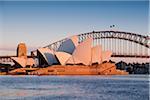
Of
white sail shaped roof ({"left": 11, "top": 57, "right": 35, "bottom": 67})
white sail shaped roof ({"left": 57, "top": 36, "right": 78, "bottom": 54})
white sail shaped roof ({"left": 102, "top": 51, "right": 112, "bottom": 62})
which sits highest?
white sail shaped roof ({"left": 57, "top": 36, "right": 78, "bottom": 54})

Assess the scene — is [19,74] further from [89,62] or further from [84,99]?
[84,99]

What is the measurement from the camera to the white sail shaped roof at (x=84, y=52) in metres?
55.0

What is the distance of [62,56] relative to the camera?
202 feet

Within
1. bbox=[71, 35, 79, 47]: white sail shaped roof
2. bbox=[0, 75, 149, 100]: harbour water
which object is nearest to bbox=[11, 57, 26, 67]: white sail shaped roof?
bbox=[71, 35, 79, 47]: white sail shaped roof

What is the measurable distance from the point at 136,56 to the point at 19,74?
19021 millimetres

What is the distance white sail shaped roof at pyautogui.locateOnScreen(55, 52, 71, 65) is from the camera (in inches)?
2369

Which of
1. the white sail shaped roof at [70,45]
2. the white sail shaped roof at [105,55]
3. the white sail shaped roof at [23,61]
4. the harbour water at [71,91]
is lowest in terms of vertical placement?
the harbour water at [71,91]

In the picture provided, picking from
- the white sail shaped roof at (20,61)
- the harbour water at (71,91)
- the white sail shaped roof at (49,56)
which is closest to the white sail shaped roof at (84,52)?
the white sail shaped roof at (49,56)

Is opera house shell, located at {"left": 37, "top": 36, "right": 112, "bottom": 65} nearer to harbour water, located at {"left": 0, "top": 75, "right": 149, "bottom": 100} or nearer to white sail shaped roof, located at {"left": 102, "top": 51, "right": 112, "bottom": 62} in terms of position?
white sail shaped roof, located at {"left": 102, "top": 51, "right": 112, "bottom": 62}

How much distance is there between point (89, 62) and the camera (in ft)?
198

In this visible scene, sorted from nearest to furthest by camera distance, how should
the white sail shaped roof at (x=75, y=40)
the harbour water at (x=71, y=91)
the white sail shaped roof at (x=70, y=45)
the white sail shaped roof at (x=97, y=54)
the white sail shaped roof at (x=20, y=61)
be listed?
the harbour water at (x=71, y=91) → the white sail shaped roof at (x=75, y=40) → the white sail shaped roof at (x=97, y=54) → the white sail shaped roof at (x=70, y=45) → the white sail shaped roof at (x=20, y=61)

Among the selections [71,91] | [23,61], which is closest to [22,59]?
[23,61]

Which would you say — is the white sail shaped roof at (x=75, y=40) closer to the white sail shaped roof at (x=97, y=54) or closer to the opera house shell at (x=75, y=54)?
the opera house shell at (x=75, y=54)

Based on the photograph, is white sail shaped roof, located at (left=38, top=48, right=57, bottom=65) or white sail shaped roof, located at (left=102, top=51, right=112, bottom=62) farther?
white sail shaped roof, located at (left=38, top=48, right=57, bottom=65)
